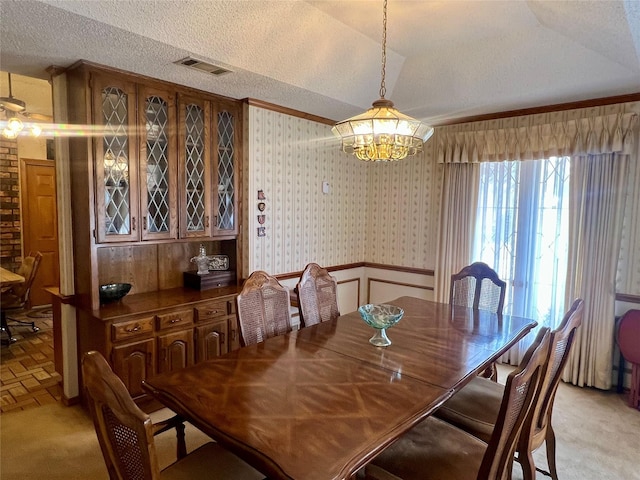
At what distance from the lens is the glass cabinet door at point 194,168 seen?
3172mm

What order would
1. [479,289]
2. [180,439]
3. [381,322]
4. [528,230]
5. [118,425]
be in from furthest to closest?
[528,230]
[479,289]
[381,322]
[180,439]
[118,425]

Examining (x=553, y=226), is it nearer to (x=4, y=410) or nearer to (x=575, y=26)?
(x=575, y=26)

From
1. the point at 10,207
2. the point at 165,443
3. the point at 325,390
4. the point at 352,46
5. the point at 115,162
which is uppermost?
the point at 352,46

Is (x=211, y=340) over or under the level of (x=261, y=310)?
under

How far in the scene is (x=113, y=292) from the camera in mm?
2869

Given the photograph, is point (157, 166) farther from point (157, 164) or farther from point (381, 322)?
point (381, 322)

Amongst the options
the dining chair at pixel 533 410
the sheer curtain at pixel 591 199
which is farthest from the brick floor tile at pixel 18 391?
the sheer curtain at pixel 591 199

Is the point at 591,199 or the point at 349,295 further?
the point at 349,295

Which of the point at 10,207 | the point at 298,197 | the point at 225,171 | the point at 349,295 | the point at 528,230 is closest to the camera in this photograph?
the point at 225,171

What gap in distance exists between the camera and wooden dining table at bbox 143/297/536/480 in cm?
127

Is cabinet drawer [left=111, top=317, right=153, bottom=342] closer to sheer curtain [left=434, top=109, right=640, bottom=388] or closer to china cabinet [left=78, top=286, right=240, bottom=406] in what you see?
china cabinet [left=78, top=286, right=240, bottom=406]

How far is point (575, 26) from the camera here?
253 centimetres

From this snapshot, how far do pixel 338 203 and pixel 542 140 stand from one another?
207 cm

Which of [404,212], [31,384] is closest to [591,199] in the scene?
[404,212]
